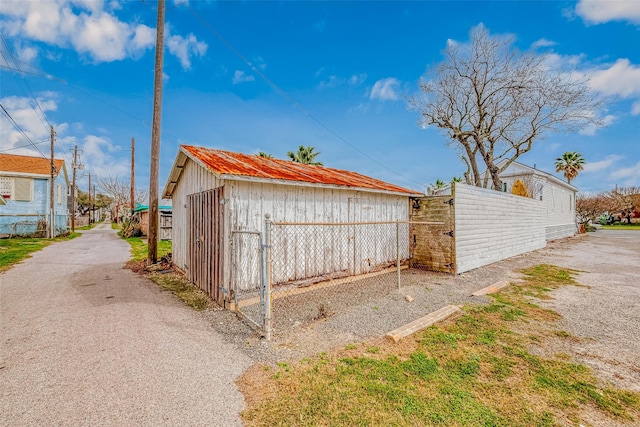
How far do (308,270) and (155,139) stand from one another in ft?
22.2

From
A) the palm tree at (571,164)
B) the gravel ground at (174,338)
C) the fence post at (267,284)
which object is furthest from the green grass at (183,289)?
the palm tree at (571,164)

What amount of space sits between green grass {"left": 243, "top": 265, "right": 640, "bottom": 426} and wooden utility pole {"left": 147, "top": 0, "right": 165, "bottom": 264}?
24.6ft

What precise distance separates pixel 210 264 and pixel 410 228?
250 inches

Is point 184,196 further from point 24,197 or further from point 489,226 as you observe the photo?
point 24,197

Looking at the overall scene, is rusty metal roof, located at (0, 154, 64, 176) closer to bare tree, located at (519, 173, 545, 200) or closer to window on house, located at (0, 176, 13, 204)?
window on house, located at (0, 176, 13, 204)

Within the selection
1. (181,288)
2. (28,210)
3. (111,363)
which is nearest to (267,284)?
(111,363)

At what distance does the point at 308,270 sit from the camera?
6.05m

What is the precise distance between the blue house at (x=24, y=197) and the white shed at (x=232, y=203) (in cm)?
1614

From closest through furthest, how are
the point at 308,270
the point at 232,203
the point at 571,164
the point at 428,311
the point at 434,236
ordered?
the point at 428,311, the point at 232,203, the point at 308,270, the point at 434,236, the point at 571,164

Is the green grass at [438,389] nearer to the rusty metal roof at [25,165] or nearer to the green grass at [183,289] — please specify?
the green grass at [183,289]

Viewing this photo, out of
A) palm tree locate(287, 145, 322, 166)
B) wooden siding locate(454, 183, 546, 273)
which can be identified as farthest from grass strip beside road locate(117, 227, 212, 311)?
palm tree locate(287, 145, 322, 166)

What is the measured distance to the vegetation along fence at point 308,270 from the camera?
A: 4273mm

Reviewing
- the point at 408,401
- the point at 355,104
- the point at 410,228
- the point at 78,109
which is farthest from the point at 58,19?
the point at 408,401

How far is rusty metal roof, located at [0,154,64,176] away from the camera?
17250 mm
